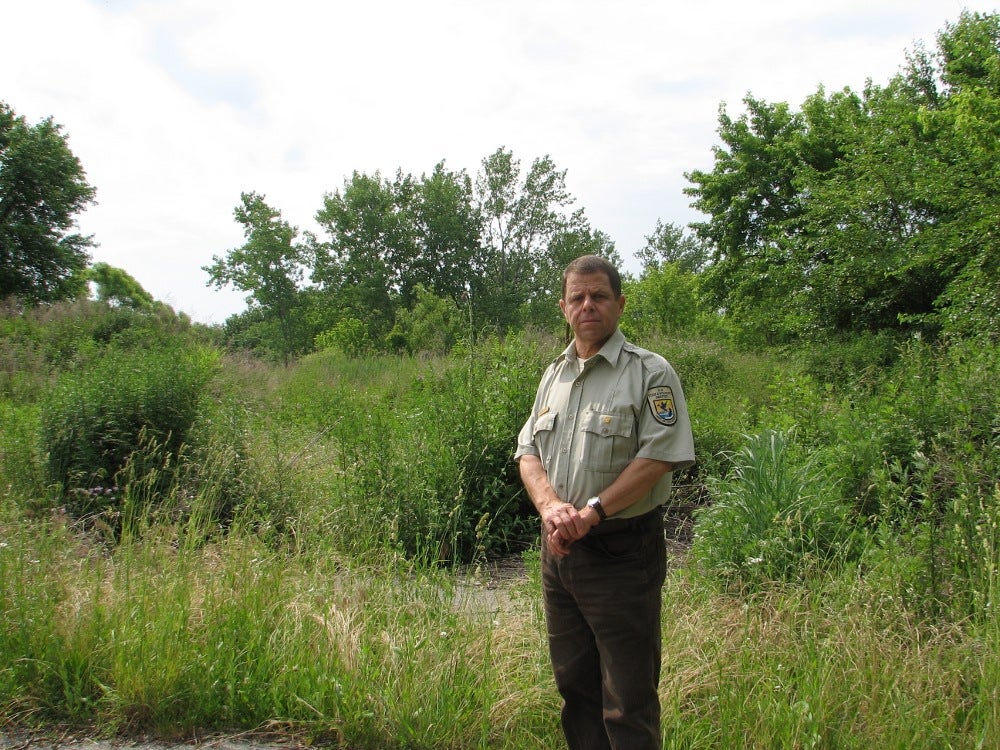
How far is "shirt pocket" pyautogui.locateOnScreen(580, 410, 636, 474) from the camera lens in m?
2.54

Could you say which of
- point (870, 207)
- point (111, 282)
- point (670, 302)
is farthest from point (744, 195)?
point (111, 282)

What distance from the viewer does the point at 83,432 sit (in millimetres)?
Answer: 7027

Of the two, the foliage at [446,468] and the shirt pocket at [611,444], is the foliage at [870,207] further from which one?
the shirt pocket at [611,444]

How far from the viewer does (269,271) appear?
144 ft

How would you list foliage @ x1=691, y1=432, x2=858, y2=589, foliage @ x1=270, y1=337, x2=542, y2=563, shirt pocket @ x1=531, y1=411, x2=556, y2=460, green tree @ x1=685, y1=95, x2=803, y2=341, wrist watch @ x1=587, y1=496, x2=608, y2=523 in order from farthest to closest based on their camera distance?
green tree @ x1=685, y1=95, x2=803, y2=341, foliage @ x1=270, y1=337, x2=542, y2=563, foliage @ x1=691, y1=432, x2=858, y2=589, shirt pocket @ x1=531, y1=411, x2=556, y2=460, wrist watch @ x1=587, y1=496, x2=608, y2=523

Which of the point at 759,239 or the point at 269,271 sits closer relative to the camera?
the point at 759,239

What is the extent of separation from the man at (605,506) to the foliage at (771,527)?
1886 millimetres

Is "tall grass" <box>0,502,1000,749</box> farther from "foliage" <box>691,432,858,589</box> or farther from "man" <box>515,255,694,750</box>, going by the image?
"man" <box>515,255,694,750</box>

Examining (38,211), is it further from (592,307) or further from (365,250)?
(592,307)

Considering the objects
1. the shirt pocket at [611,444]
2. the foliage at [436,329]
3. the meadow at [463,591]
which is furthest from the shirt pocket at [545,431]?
the foliage at [436,329]

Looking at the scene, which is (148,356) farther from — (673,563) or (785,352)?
(785,352)

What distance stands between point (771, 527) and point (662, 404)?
2.68 metres

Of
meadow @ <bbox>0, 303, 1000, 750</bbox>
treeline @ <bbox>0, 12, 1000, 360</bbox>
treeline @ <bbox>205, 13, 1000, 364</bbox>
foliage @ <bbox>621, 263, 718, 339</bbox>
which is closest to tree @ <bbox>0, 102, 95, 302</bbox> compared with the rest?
treeline @ <bbox>0, 12, 1000, 360</bbox>

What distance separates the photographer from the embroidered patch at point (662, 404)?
2.47 meters
